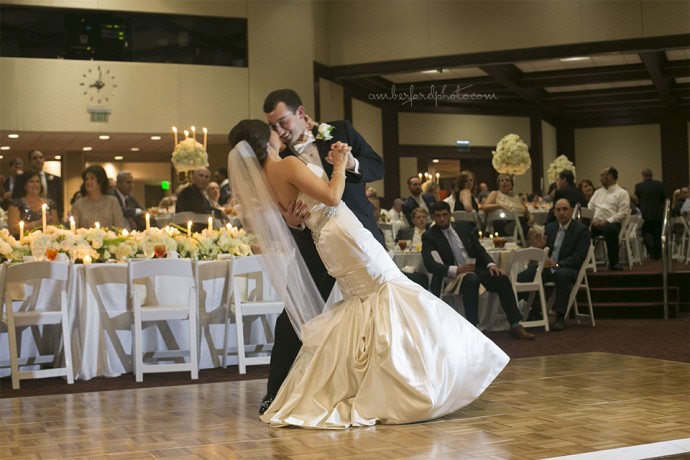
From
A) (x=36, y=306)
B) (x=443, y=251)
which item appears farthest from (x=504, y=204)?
(x=36, y=306)

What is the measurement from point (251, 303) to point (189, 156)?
12.6 ft

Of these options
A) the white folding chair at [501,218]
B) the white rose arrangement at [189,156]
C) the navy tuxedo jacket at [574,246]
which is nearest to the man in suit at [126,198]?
the white rose arrangement at [189,156]

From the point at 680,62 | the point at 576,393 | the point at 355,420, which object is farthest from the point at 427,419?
the point at 680,62

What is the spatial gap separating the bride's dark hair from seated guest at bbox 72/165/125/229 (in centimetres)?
405

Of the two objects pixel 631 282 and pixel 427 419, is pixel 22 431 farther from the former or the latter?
pixel 631 282

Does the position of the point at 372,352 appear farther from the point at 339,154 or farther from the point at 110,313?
the point at 110,313

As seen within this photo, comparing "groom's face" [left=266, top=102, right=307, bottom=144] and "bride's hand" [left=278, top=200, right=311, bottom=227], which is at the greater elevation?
"groom's face" [left=266, top=102, right=307, bottom=144]

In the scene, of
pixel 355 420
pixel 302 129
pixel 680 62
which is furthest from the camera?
pixel 680 62

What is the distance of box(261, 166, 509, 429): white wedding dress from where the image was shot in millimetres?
4492

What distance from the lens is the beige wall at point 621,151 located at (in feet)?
76.8

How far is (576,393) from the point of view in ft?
17.6

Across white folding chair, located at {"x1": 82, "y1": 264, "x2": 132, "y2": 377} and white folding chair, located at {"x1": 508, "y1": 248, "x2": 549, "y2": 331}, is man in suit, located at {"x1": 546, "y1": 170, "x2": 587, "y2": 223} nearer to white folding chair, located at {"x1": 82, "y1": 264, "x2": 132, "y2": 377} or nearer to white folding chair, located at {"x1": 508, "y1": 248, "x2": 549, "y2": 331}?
white folding chair, located at {"x1": 508, "y1": 248, "x2": 549, "y2": 331}

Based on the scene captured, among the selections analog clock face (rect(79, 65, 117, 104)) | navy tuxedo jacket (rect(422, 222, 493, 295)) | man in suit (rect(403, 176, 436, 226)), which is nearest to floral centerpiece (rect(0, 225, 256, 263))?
navy tuxedo jacket (rect(422, 222, 493, 295))

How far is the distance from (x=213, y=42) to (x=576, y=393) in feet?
39.8
